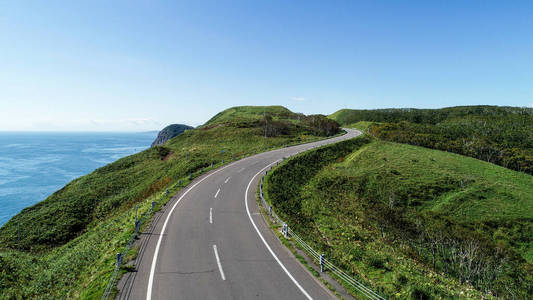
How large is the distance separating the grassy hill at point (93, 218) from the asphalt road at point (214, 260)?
1.84m

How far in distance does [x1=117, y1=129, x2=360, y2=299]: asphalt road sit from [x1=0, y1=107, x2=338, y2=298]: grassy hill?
72.5 inches

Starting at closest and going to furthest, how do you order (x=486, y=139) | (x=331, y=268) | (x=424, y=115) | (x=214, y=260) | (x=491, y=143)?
(x=331, y=268)
(x=214, y=260)
(x=491, y=143)
(x=486, y=139)
(x=424, y=115)

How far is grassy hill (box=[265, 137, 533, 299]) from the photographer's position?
1355cm

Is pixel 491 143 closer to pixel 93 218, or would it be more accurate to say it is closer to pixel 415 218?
pixel 415 218

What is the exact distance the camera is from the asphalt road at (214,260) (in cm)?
955

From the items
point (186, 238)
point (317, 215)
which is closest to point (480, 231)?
point (317, 215)

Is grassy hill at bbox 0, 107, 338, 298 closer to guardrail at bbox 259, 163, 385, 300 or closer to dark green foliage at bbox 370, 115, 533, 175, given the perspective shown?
guardrail at bbox 259, 163, 385, 300

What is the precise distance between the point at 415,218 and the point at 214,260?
28.8m

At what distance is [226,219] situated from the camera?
17.5 m

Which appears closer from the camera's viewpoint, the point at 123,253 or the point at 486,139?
the point at 123,253

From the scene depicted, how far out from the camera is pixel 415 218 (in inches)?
1185

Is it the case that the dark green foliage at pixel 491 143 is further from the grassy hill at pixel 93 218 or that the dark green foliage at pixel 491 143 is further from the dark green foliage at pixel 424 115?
the dark green foliage at pixel 424 115

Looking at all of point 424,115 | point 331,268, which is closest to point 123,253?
point 331,268

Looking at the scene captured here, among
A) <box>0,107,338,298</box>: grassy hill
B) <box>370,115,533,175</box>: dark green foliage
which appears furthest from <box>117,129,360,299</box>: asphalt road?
<box>370,115,533,175</box>: dark green foliage
